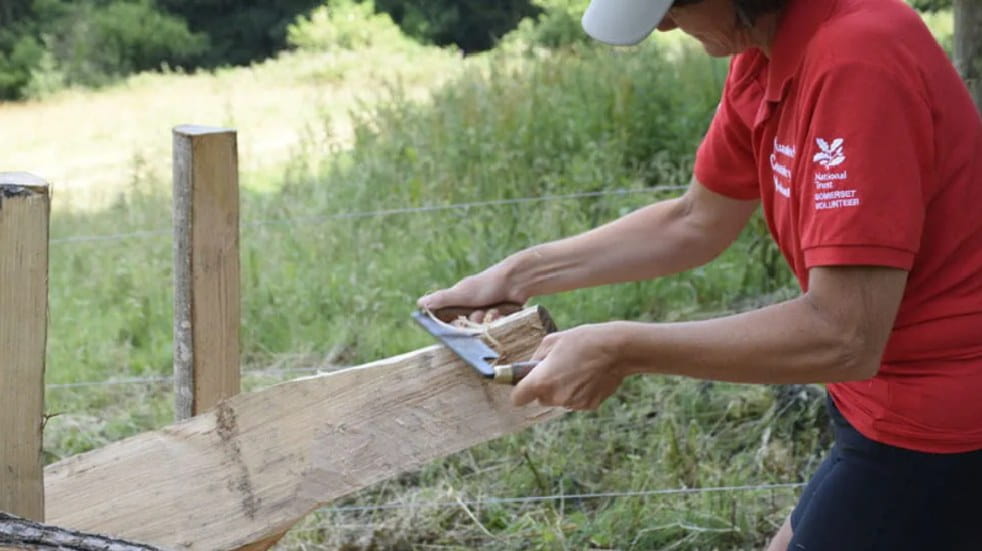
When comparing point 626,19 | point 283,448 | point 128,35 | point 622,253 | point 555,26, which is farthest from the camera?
point 128,35

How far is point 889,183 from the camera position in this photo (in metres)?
1.80

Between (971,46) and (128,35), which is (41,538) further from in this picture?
(128,35)

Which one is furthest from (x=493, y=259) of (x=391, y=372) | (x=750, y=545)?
(x=391, y=372)

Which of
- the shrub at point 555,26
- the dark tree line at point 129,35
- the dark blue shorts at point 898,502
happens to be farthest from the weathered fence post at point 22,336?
the dark tree line at point 129,35

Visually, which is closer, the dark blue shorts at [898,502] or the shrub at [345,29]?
the dark blue shorts at [898,502]

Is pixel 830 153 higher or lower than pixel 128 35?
lower

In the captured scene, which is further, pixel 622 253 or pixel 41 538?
Result: pixel 622 253

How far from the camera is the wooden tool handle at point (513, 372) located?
2.07m

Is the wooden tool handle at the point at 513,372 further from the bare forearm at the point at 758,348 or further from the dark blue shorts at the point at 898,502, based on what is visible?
the dark blue shorts at the point at 898,502

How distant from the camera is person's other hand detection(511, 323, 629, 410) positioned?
1957 millimetres

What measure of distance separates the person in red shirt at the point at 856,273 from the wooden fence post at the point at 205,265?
2.85 feet

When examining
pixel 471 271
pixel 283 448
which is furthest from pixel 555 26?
pixel 283 448

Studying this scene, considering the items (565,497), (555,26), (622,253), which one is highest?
(555,26)

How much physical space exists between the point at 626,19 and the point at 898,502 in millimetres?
907
